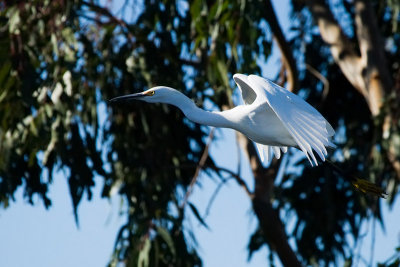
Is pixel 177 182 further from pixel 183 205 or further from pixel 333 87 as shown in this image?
pixel 333 87

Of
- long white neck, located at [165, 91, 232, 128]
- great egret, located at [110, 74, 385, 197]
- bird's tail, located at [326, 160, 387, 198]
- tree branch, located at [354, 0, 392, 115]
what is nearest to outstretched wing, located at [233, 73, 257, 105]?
great egret, located at [110, 74, 385, 197]

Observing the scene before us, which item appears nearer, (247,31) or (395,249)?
(395,249)

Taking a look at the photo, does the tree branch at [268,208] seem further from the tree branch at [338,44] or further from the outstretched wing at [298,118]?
the outstretched wing at [298,118]

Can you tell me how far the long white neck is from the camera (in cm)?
355

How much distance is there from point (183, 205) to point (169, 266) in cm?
38

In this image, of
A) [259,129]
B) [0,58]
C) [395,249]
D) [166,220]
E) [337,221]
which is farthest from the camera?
[337,221]

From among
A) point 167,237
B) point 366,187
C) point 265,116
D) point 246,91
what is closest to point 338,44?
point 366,187

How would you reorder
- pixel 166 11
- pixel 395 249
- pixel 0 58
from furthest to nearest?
pixel 166 11, pixel 0 58, pixel 395 249

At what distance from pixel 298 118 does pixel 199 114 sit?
1.48 feet

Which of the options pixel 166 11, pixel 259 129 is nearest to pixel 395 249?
pixel 259 129

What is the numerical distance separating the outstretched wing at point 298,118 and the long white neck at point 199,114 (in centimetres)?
18

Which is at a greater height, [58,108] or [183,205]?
[58,108]

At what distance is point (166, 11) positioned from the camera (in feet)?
16.3

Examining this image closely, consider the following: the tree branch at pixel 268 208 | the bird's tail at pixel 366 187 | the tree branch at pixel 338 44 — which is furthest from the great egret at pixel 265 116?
the tree branch at pixel 338 44
